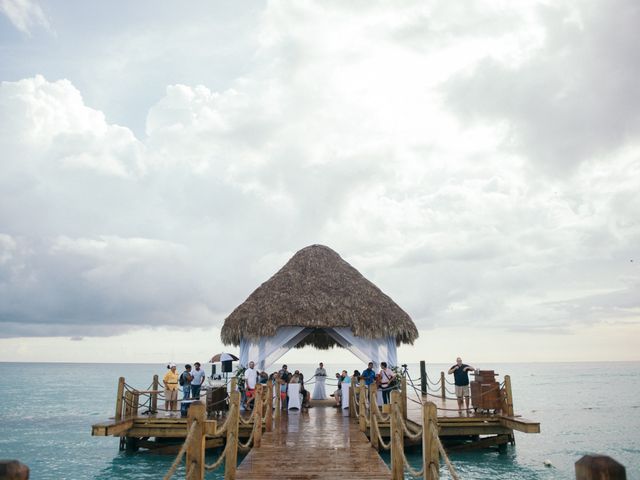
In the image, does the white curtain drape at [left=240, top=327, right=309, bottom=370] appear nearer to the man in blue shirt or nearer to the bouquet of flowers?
the bouquet of flowers

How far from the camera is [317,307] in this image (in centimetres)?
1770

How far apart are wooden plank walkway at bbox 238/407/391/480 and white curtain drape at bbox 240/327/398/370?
4.30 metres

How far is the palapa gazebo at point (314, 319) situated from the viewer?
1736 centimetres

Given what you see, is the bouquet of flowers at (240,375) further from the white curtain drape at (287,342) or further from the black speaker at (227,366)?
the black speaker at (227,366)

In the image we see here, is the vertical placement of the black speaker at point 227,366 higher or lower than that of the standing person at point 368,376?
higher

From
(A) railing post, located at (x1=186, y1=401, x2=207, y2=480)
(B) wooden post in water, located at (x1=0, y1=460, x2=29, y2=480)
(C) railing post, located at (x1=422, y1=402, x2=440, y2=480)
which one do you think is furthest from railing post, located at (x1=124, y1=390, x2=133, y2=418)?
(B) wooden post in water, located at (x1=0, y1=460, x2=29, y2=480)

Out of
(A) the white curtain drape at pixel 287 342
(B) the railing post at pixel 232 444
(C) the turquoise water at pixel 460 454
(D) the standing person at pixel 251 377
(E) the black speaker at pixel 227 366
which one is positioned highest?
(A) the white curtain drape at pixel 287 342

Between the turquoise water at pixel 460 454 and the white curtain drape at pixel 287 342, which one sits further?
the white curtain drape at pixel 287 342

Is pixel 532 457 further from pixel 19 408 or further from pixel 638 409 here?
pixel 19 408

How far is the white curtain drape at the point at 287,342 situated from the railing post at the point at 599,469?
15573 mm

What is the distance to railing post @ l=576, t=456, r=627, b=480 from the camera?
202cm

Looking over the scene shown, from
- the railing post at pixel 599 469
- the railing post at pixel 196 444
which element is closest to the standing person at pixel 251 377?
the railing post at pixel 196 444

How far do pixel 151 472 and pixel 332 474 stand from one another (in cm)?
873

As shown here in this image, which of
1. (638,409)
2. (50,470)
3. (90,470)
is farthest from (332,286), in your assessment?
(638,409)
